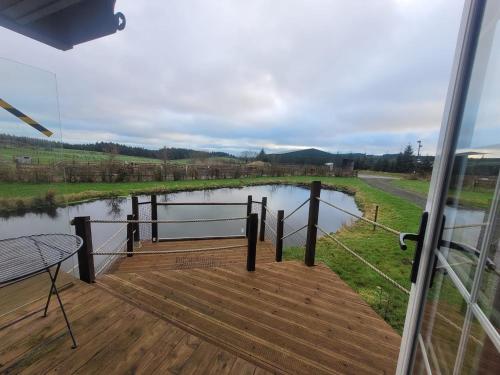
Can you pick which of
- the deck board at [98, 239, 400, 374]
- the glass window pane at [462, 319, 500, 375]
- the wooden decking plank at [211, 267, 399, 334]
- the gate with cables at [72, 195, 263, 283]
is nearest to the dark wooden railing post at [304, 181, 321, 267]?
the deck board at [98, 239, 400, 374]

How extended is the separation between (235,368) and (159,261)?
2.34m

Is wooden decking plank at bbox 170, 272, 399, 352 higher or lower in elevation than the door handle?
lower

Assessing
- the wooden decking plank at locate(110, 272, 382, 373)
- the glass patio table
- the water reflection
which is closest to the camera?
the glass patio table

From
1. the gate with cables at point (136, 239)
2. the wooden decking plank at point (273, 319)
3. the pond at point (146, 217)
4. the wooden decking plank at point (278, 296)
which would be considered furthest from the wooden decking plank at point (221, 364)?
the pond at point (146, 217)

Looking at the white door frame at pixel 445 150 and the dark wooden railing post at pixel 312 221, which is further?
the dark wooden railing post at pixel 312 221

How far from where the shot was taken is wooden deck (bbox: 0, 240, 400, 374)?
1.06 m

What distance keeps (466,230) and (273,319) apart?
131 centimetres

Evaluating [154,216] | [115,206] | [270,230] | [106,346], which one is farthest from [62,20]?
[115,206]

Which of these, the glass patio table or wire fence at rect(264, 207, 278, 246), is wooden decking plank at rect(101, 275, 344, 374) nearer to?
the glass patio table

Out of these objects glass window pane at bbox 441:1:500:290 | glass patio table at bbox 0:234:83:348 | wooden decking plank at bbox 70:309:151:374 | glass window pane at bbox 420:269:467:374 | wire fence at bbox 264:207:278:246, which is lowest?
wire fence at bbox 264:207:278:246

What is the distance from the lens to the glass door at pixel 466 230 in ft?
1.37

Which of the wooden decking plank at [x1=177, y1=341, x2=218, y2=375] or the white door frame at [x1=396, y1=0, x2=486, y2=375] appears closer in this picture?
the white door frame at [x1=396, y1=0, x2=486, y2=375]

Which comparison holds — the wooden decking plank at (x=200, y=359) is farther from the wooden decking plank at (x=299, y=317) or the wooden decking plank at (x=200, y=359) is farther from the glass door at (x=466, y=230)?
the glass door at (x=466, y=230)

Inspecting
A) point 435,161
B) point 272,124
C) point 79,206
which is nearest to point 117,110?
point 79,206
